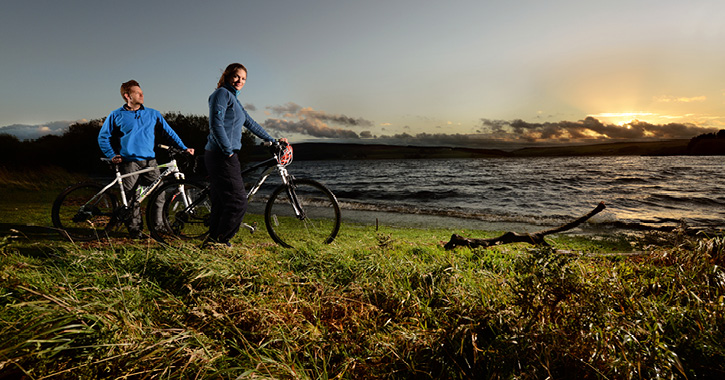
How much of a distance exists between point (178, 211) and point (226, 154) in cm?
206

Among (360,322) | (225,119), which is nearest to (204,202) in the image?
(225,119)

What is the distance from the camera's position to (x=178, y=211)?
6.31 metres

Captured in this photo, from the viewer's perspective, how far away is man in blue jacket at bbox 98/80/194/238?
621cm

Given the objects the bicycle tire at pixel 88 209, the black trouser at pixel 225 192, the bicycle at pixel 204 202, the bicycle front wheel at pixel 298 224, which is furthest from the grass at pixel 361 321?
the bicycle tire at pixel 88 209

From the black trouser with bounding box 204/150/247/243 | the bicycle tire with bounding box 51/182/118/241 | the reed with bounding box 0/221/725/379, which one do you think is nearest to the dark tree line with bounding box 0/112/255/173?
the bicycle tire with bounding box 51/182/118/241

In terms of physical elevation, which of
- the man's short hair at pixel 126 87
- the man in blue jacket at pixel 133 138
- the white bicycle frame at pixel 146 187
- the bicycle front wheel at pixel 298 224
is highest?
the man's short hair at pixel 126 87

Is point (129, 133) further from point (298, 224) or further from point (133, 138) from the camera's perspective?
point (298, 224)

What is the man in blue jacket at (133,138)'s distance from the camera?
6.21 metres

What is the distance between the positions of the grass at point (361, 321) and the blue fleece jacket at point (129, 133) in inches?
134

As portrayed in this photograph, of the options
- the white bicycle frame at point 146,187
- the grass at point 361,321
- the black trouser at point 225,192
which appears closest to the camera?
the grass at point 361,321

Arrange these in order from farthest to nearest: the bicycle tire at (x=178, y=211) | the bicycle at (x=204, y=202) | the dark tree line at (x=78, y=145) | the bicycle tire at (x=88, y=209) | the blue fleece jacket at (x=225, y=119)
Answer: the dark tree line at (x=78, y=145)
the bicycle tire at (x=88, y=209)
the bicycle tire at (x=178, y=211)
the bicycle at (x=204, y=202)
the blue fleece jacket at (x=225, y=119)

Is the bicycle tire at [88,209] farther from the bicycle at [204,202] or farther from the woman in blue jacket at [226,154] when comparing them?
the woman in blue jacket at [226,154]

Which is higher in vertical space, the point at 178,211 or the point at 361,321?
the point at 178,211

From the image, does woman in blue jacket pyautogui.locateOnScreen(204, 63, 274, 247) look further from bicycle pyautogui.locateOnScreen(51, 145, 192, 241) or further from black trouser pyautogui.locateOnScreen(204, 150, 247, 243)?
bicycle pyautogui.locateOnScreen(51, 145, 192, 241)
